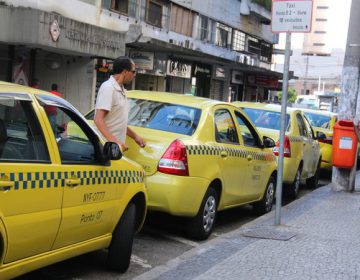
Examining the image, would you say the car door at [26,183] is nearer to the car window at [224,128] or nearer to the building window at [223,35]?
the car window at [224,128]

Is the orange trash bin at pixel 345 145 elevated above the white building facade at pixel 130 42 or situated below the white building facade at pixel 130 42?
below

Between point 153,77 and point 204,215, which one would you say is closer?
point 204,215

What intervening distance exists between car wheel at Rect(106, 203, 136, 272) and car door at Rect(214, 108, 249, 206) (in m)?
1.89

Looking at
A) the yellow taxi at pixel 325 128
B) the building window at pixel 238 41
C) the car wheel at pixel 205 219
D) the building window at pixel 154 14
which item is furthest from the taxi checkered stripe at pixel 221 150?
the building window at pixel 238 41

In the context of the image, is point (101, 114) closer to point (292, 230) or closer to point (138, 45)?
point (292, 230)

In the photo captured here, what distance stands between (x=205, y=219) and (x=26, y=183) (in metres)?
3.17

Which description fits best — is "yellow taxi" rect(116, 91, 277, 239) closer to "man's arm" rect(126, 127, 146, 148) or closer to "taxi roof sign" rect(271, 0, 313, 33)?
"man's arm" rect(126, 127, 146, 148)

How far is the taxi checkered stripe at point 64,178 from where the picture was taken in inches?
145

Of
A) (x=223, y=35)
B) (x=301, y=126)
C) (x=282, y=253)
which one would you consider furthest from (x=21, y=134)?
(x=223, y=35)

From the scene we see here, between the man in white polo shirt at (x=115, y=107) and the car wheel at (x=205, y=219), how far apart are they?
3.26 ft

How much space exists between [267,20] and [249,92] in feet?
16.0

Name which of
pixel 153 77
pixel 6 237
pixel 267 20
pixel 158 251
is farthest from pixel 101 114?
pixel 267 20

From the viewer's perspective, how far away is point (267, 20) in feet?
121

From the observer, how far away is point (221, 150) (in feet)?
22.0
